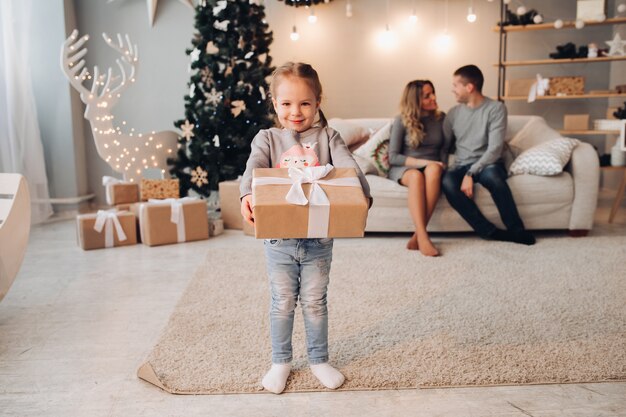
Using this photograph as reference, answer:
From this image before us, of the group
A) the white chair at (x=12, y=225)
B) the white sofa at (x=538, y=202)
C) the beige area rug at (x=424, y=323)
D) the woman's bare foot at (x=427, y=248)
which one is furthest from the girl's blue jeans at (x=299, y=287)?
the white sofa at (x=538, y=202)

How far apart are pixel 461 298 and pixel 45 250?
2.33m

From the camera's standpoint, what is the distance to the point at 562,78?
4.64m

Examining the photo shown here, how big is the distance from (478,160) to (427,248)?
0.74 metres

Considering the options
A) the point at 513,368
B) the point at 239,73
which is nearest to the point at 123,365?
the point at 513,368

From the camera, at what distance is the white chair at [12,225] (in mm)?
1995

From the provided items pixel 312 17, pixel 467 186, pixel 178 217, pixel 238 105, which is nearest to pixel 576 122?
pixel 467 186

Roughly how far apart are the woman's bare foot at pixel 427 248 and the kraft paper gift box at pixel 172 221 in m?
1.31

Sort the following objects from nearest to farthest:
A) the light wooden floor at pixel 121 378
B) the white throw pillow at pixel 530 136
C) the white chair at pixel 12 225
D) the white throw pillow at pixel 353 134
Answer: the light wooden floor at pixel 121 378, the white chair at pixel 12 225, the white throw pillow at pixel 530 136, the white throw pillow at pixel 353 134

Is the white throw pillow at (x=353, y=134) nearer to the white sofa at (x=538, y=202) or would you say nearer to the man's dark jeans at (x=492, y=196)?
the white sofa at (x=538, y=202)

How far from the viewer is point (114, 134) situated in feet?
11.9

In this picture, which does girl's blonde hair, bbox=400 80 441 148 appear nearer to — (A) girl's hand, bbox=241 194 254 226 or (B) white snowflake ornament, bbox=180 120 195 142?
(B) white snowflake ornament, bbox=180 120 195 142

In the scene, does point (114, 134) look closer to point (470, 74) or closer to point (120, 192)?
point (120, 192)

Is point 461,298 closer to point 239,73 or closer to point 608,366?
point 608,366

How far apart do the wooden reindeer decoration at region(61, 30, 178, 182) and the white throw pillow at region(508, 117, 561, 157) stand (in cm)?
236
